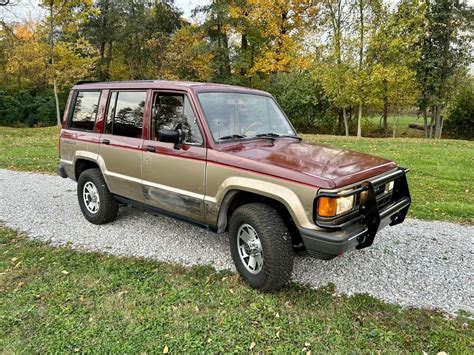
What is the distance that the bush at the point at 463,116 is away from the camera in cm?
2646

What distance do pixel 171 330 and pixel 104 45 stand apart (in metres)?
29.9

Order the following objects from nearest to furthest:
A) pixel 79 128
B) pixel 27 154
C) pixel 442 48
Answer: pixel 79 128 → pixel 27 154 → pixel 442 48

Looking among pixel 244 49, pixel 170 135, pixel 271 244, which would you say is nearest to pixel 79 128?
pixel 170 135

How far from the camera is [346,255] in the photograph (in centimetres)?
421

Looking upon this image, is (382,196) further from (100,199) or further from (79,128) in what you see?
(79,128)

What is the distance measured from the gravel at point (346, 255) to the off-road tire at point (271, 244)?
1.78 ft

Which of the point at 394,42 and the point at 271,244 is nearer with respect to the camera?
the point at 271,244

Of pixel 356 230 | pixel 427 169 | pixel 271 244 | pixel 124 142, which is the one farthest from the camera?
pixel 427 169

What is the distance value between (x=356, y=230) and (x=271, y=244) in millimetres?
763

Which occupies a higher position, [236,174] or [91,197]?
[236,174]

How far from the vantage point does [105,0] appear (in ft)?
81.8

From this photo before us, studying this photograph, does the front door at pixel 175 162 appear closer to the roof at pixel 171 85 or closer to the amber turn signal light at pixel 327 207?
the roof at pixel 171 85

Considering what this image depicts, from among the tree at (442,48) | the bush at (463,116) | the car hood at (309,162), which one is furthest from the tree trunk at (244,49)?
the car hood at (309,162)

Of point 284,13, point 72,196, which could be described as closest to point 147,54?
point 284,13
